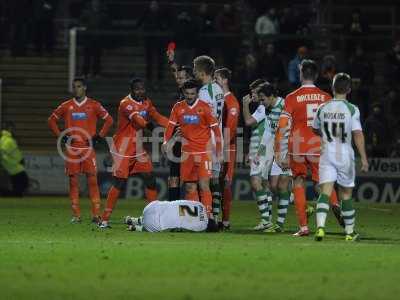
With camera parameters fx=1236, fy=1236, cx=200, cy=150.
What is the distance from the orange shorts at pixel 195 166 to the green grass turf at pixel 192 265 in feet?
3.10

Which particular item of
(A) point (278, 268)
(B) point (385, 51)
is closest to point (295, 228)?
(A) point (278, 268)

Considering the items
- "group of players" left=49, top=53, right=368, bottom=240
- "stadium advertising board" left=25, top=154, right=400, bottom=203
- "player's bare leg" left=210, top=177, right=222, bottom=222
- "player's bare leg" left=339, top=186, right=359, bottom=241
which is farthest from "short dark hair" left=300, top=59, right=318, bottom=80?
"stadium advertising board" left=25, top=154, right=400, bottom=203

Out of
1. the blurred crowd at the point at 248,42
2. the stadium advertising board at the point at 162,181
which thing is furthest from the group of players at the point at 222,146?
the blurred crowd at the point at 248,42

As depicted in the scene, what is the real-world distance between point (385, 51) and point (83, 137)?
1382 centimetres

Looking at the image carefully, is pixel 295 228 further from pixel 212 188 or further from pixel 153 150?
pixel 153 150

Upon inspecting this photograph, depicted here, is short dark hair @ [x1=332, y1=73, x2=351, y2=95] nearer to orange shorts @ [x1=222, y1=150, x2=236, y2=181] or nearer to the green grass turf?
the green grass turf

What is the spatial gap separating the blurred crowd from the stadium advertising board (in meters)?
0.57

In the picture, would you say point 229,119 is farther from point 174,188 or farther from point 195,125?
point 174,188

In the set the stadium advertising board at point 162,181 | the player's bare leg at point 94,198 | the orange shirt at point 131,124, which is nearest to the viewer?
the orange shirt at point 131,124

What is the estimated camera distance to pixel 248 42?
101 ft

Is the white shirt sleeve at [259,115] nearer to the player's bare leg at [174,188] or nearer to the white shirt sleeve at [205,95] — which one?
the white shirt sleeve at [205,95]

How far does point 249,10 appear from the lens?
32.3 meters

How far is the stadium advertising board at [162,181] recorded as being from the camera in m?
28.4

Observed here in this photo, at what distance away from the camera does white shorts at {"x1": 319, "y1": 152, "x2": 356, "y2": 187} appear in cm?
1583
